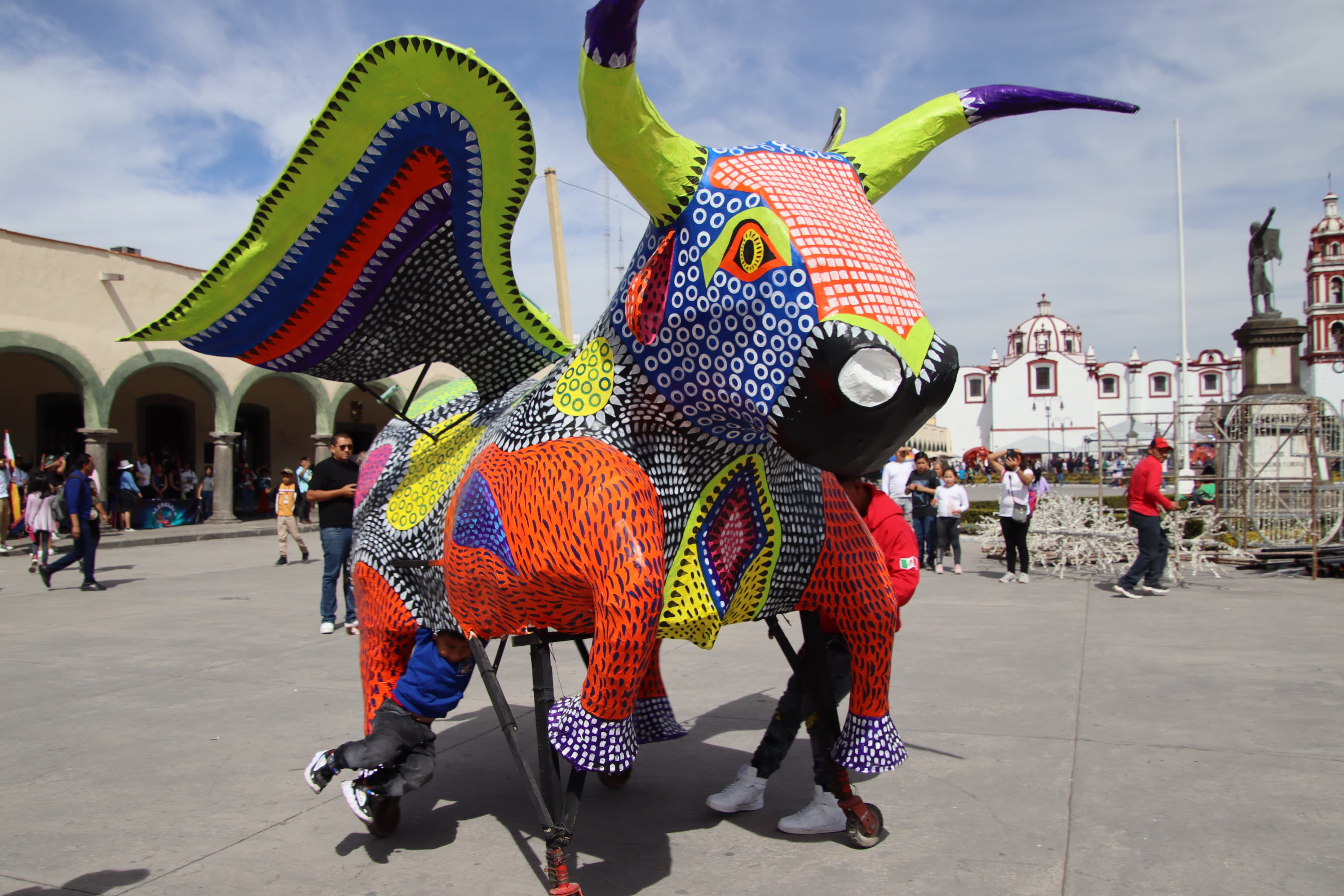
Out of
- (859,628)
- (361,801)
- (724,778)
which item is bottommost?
(724,778)

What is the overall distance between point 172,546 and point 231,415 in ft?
11.0

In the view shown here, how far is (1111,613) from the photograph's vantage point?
27.1ft

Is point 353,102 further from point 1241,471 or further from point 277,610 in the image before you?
point 1241,471

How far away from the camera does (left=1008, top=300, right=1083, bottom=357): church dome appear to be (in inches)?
2773

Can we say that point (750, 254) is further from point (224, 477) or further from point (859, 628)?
point (224, 477)

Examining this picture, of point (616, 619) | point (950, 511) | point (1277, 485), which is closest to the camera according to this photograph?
point (616, 619)

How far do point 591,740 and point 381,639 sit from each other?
125 cm

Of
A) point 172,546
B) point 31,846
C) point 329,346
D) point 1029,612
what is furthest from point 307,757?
point 172,546

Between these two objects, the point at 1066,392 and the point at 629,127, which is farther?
the point at 1066,392

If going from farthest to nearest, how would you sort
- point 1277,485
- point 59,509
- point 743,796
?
point 59,509
point 1277,485
point 743,796

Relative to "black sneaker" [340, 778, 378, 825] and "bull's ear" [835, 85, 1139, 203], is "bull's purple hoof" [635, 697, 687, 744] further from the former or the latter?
"bull's ear" [835, 85, 1139, 203]

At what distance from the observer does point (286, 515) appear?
40.8 ft

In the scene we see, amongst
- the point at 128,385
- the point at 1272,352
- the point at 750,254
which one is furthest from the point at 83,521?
the point at 1272,352

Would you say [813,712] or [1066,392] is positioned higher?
[1066,392]
